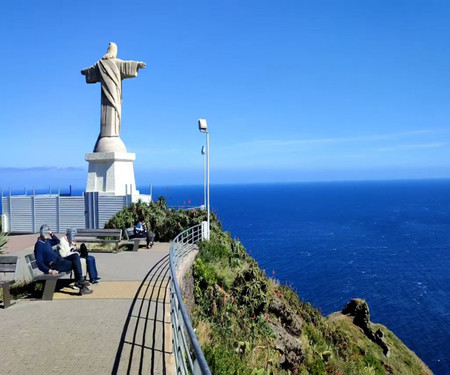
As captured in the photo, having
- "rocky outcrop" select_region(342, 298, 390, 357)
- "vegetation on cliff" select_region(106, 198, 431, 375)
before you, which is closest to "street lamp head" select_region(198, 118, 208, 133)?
"vegetation on cliff" select_region(106, 198, 431, 375)

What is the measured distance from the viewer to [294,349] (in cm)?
1185

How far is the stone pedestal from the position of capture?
21.4m

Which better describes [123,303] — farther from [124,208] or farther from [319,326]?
[124,208]

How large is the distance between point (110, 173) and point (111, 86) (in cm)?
466

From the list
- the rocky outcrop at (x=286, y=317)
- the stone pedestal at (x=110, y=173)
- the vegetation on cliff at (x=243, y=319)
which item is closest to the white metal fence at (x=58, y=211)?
the stone pedestal at (x=110, y=173)

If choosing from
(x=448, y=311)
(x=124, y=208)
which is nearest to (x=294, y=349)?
(x=124, y=208)

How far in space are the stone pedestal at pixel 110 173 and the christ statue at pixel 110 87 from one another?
659 mm

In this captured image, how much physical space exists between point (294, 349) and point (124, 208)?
11484 millimetres

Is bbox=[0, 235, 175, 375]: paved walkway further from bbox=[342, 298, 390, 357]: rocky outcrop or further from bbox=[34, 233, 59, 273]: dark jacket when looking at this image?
bbox=[342, 298, 390, 357]: rocky outcrop

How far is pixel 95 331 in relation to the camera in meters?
6.86

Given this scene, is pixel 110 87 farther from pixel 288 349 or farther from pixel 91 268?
pixel 288 349

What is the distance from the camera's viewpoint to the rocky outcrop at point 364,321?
871 inches

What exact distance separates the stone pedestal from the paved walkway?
1125 cm

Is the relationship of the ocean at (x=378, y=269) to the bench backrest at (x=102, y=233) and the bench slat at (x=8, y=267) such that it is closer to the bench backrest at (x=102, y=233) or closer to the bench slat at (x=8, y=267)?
the bench backrest at (x=102, y=233)
